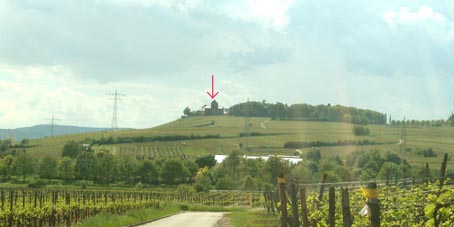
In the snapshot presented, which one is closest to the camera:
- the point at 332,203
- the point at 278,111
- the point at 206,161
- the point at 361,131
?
the point at 332,203

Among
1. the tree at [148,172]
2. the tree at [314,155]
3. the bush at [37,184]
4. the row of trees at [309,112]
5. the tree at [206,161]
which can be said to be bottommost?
the bush at [37,184]

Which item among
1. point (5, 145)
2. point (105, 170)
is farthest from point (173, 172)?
point (5, 145)

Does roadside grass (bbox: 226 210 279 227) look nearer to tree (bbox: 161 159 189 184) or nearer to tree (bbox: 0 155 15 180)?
tree (bbox: 161 159 189 184)

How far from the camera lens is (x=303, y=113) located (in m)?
143

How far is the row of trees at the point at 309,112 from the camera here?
127562 mm

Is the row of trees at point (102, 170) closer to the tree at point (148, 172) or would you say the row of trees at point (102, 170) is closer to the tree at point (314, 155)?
the tree at point (148, 172)

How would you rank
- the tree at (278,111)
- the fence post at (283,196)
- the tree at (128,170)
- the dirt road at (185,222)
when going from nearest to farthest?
the fence post at (283,196), the dirt road at (185,222), the tree at (128,170), the tree at (278,111)

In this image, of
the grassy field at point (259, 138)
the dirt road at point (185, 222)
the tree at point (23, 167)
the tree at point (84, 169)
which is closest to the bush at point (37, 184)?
the tree at point (23, 167)

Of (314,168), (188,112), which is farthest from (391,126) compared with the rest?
(188,112)

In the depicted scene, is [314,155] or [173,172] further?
[173,172]

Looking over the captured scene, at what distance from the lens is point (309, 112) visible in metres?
140

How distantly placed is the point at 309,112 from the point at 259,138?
65.6 ft

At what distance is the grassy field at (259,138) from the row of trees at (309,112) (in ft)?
10.1

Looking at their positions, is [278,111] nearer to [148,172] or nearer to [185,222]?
[148,172]
